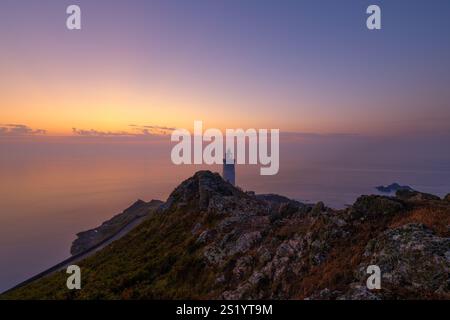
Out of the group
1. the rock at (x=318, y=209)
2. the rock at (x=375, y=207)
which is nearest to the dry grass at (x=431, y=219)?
the rock at (x=375, y=207)

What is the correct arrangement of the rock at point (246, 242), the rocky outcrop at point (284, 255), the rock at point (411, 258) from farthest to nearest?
the rock at point (246, 242), the rocky outcrop at point (284, 255), the rock at point (411, 258)

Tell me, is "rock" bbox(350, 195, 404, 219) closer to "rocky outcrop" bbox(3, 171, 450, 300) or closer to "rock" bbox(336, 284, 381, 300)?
"rocky outcrop" bbox(3, 171, 450, 300)

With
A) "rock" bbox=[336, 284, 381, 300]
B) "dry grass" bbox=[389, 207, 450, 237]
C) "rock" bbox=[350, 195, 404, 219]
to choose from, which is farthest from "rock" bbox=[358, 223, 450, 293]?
"rock" bbox=[350, 195, 404, 219]

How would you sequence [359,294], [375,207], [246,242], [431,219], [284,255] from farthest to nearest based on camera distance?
[246,242] → [284,255] → [375,207] → [431,219] → [359,294]

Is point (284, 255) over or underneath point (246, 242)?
over

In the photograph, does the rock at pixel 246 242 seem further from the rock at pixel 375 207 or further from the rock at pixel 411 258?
the rock at pixel 411 258

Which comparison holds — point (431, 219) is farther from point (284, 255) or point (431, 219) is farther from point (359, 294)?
point (284, 255)

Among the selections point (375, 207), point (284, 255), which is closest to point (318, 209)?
point (375, 207)

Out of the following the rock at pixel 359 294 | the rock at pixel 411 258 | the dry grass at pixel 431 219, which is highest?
the dry grass at pixel 431 219

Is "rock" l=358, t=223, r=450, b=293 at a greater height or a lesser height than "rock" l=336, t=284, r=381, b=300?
greater

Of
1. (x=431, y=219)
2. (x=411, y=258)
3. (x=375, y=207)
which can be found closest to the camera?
(x=411, y=258)

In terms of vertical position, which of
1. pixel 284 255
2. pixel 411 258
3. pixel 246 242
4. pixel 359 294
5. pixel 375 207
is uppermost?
pixel 375 207

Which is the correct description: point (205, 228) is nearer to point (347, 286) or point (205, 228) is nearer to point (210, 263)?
point (210, 263)
